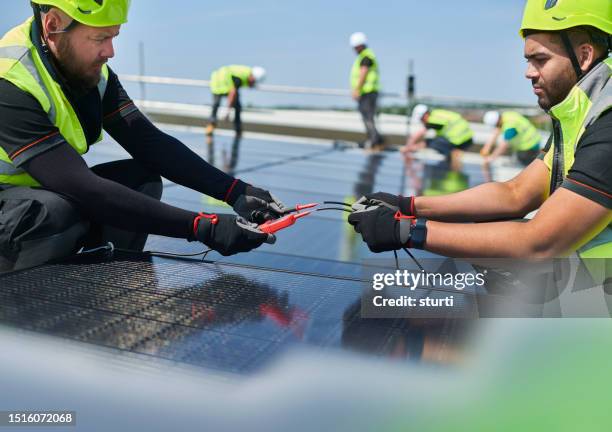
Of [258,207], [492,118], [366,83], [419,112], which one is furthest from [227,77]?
[258,207]

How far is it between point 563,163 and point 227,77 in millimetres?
9128

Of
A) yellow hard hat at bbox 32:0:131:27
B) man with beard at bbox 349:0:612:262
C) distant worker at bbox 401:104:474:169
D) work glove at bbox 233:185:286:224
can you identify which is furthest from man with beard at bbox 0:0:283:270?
distant worker at bbox 401:104:474:169

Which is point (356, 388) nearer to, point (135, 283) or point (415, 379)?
point (415, 379)

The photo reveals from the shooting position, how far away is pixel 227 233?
6.64 ft

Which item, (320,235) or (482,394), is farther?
(320,235)

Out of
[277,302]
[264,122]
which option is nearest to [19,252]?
[277,302]

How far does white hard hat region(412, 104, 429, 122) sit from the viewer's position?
9320mm

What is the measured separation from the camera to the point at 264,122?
11.9m

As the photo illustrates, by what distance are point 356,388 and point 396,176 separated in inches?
204

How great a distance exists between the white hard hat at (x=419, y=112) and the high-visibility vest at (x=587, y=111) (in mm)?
7633

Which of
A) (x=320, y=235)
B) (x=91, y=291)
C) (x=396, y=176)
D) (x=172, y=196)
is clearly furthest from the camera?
(x=396, y=176)

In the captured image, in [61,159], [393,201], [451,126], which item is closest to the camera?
[61,159]

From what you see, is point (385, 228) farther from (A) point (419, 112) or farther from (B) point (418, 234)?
(A) point (419, 112)

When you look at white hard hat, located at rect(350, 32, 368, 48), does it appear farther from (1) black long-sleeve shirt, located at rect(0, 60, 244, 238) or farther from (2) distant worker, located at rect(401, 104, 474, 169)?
(1) black long-sleeve shirt, located at rect(0, 60, 244, 238)
